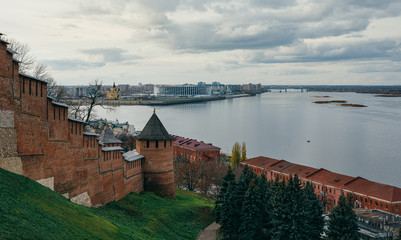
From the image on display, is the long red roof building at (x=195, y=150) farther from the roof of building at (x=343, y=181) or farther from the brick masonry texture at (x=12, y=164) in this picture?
the brick masonry texture at (x=12, y=164)

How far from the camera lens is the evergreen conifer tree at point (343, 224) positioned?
15.9 meters

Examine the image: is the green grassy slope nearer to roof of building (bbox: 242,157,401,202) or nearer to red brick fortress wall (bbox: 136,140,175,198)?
red brick fortress wall (bbox: 136,140,175,198)

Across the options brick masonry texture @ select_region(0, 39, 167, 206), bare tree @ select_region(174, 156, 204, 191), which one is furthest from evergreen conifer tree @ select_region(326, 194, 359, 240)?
bare tree @ select_region(174, 156, 204, 191)

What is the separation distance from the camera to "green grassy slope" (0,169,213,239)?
781 cm

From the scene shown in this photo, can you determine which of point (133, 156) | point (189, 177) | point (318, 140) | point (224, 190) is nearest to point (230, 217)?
point (224, 190)

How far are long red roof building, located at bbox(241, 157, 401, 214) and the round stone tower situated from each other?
1016 cm

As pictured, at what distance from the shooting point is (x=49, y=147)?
12.4 metres

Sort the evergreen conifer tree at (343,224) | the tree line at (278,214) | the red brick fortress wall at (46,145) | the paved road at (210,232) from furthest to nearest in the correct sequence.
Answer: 1. the paved road at (210,232)
2. the tree line at (278,214)
3. the evergreen conifer tree at (343,224)
4. the red brick fortress wall at (46,145)

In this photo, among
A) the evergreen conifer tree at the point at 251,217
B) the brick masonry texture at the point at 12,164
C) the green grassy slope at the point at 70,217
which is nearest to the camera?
the green grassy slope at the point at 70,217

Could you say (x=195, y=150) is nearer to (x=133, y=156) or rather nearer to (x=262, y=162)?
(x=262, y=162)

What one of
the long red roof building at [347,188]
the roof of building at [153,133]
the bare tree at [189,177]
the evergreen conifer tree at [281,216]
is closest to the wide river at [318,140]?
the long red roof building at [347,188]

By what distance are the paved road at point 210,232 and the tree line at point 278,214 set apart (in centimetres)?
49

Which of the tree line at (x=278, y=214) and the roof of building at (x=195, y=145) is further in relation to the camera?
the roof of building at (x=195, y=145)

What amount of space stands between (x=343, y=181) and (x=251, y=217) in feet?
65.3
